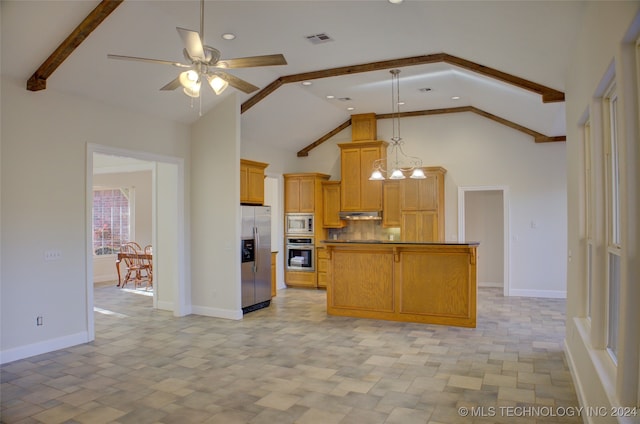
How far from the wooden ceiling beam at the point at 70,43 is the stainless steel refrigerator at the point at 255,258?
10.2 ft

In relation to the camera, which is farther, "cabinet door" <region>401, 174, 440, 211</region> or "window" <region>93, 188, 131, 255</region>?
"window" <region>93, 188, 131, 255</region>

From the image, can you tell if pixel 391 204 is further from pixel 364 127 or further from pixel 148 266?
pixel 148 266

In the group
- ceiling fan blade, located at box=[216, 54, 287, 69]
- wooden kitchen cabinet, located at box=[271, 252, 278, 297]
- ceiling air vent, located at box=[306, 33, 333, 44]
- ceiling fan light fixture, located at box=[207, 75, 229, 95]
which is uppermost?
ceiling air vent, located at box=[306, 33, 333, 44]

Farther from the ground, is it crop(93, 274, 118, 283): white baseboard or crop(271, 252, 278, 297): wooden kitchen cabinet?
crop(271, 252, 278, 297): wooden kitchen cabinet

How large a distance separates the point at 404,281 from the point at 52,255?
4448 millimetres

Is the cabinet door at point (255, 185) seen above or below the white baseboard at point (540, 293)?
above

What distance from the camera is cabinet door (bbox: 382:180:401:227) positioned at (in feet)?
28.7

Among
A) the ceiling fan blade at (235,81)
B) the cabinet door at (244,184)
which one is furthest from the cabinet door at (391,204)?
the ceiling fan blade at (235,81)

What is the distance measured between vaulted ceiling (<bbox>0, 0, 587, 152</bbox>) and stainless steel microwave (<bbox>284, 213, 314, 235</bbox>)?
2848mm

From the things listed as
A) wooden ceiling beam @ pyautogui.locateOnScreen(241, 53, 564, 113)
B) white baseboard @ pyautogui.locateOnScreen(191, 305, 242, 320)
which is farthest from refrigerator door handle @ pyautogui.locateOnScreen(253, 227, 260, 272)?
wooden ceiling beam @ pyautogui.locateOnScreen(241, 53, 564, 113)

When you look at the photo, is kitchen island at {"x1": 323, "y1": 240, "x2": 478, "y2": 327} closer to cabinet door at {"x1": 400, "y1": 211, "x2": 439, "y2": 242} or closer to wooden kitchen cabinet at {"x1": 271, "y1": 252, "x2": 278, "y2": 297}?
wooden kitchen cabinet at {"x1": 271, "y1": 252, "x2": 278, "y2": 297}

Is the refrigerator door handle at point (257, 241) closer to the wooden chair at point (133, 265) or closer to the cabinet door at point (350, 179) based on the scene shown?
the cabinet door at point (350, 179)

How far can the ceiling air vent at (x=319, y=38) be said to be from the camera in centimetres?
512

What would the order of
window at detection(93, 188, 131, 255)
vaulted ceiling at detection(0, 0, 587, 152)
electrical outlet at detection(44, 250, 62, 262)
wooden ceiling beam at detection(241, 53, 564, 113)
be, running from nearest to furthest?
vaulted ceiling at detection(0, 0, 587, 152), electrical outlet at detection(44, 250, 62, 262), wooden ceiling beam at detection(241, 53, 564, 113), window at detection(93, 188, 131, 255)
